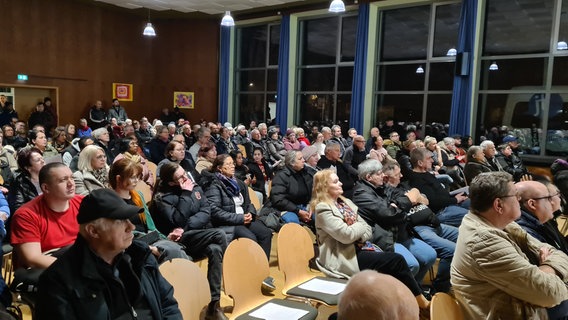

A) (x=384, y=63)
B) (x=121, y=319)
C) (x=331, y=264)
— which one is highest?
(x=384, y=63)

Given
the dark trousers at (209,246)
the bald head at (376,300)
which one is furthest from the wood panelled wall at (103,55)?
the bald head at (376,300)

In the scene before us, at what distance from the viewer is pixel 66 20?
39.4 ft

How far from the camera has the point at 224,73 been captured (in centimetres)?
1381

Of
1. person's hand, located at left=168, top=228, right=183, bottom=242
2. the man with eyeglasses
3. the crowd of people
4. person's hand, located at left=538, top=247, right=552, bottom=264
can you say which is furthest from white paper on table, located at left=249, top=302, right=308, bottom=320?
person's hand, located at left=538, top=247, right=552, bottom=264

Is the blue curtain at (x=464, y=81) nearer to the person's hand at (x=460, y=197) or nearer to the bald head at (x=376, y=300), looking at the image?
the person's hand at (x=460, y=197)

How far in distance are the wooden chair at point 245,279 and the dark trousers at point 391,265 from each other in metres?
0.71

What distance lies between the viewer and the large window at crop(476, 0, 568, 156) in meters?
8.62

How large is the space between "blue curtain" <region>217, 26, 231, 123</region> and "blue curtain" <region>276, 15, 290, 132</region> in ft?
6.75

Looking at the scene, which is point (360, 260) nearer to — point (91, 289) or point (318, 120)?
point (91, 289)

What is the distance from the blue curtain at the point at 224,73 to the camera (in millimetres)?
13609

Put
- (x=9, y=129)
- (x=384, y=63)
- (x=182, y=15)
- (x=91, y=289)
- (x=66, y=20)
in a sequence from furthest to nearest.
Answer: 1. (x=182, y=15)
2. (x=66, y=20)
3. (x=384, y=63)
4. (x=9, y=129)
5. (x=91, y=289)

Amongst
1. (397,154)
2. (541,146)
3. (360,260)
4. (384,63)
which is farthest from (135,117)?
(360,260)

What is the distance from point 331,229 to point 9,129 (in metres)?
7.13

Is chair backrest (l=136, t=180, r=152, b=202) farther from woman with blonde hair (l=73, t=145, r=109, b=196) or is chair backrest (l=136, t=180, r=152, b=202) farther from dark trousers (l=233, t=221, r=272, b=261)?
dark trousers (l=233, t=221, r=272, b=261)
